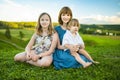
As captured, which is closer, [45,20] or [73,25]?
[73,25]

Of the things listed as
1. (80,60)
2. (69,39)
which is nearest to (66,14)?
(69,39)

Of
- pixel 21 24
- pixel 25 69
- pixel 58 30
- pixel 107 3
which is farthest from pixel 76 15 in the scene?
pixel 25 69

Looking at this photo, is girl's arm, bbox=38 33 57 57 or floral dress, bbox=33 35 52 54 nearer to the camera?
girl's arm, bbox=38 33 57 57

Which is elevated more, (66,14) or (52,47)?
(66,14)

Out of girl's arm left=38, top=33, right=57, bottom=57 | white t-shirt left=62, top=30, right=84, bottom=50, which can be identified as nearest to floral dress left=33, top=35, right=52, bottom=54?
girl's arm left=38, top=33, right=57, bottom=57

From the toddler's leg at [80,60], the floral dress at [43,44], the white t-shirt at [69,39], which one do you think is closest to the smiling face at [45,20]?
the floral dress at [43,44]

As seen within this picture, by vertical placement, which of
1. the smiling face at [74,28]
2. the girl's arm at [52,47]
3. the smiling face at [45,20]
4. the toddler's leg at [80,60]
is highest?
the smiling face at [45,20]

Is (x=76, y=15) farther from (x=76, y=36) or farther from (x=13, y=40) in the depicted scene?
(x=76, y=36)

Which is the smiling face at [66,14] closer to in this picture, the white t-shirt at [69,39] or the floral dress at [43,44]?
Answer: the white t-shirt at [69,39]

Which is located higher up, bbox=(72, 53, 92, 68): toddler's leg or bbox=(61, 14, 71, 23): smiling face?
bbox=(61, 14, 71, 23): smiling face

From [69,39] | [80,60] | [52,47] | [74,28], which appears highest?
[74,28]

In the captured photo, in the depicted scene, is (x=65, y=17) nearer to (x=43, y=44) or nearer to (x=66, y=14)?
(x=66, y=14)

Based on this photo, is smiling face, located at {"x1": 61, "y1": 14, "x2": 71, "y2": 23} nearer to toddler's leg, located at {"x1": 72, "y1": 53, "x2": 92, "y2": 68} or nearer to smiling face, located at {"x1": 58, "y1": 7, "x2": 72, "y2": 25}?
smiling face, located at {"x1": 58, "y1": 7, "x2": 72, "y2": 25}

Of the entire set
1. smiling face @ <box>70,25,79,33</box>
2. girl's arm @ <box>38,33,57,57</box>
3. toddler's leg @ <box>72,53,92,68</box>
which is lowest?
toddler's leg @ <box>72,53,92,68</box>
